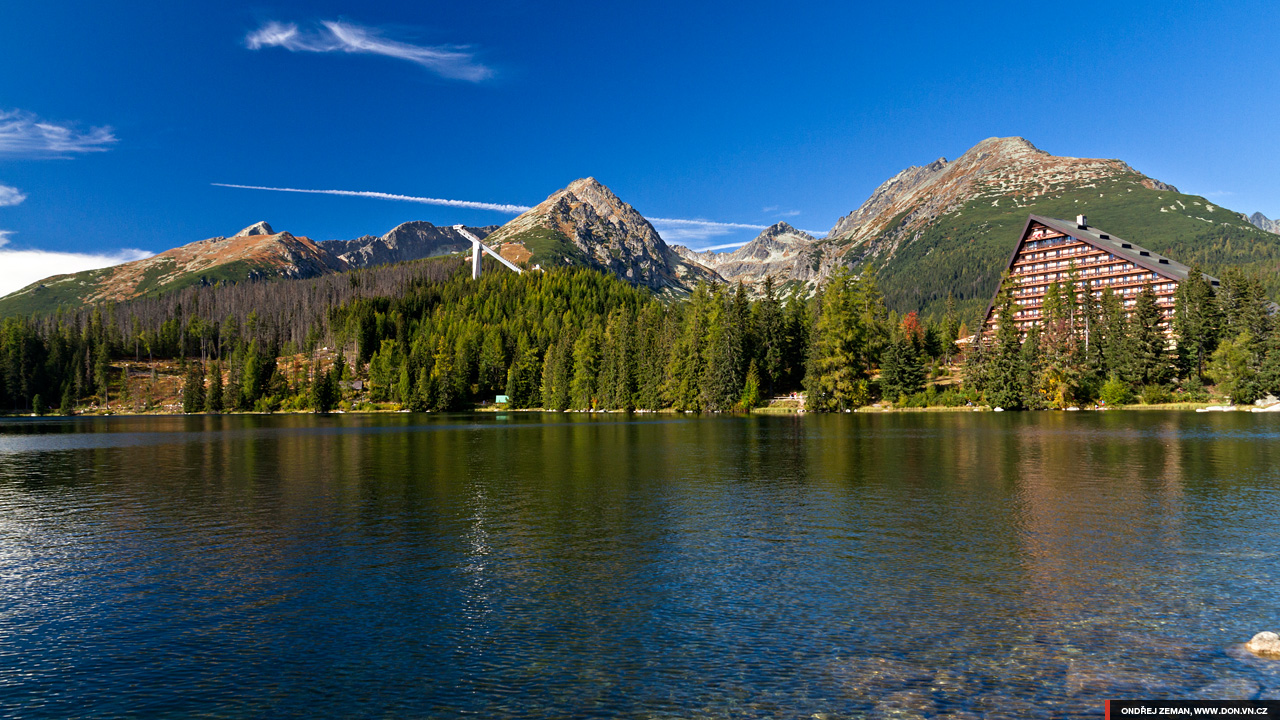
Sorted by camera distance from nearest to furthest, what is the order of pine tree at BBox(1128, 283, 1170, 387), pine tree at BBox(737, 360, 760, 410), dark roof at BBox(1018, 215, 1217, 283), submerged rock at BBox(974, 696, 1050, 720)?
1. submerged rock at BBox(974, 696, 1050, 720)
2. pine tree at BBox(1128, 283, 1170, 387)
3. pine tree at BBox(737, 360, 760, 410)
4. dark roof at BBox(1018, 215, 1217, 283)

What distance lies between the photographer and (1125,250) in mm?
166000

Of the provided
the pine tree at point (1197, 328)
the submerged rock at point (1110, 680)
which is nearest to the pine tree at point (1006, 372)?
the pine tree at point (1197, 328)

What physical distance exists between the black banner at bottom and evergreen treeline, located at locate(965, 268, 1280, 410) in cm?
12880

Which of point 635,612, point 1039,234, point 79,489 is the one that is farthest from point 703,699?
point 1039,234

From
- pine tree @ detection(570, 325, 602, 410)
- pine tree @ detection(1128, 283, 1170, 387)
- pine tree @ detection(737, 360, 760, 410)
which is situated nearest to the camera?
pine tree @ detection(1128, 283, 1170, 387)

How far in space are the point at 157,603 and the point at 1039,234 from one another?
204 metres

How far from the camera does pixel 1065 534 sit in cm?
2816

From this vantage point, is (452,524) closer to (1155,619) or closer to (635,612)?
(635,612)

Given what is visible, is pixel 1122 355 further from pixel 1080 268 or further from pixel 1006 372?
pixel 1080 268

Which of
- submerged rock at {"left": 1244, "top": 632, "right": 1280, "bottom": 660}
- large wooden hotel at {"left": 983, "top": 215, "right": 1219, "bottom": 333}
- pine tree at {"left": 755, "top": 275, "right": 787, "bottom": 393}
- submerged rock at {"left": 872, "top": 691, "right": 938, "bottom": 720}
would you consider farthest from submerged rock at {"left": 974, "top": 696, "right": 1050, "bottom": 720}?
large wooden hotel at {"left": 983, "top": 215, "right": 1219, "bottom": 333}

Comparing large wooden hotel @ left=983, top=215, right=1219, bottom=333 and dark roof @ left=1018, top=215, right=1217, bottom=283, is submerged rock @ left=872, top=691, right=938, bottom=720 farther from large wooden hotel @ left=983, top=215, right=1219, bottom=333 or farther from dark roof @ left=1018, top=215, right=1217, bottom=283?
dark roof @ left=1018, top=215, right=1217, bottom=283

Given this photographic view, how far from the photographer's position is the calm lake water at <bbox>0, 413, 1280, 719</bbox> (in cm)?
1450

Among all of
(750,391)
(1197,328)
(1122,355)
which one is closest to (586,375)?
(750,391)

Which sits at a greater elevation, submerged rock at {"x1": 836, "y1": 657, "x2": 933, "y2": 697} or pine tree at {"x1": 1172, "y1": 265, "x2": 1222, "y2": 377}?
pine tree at {"x1": 1172, "y1": 265, "x2": 1222, "y2": 377}
